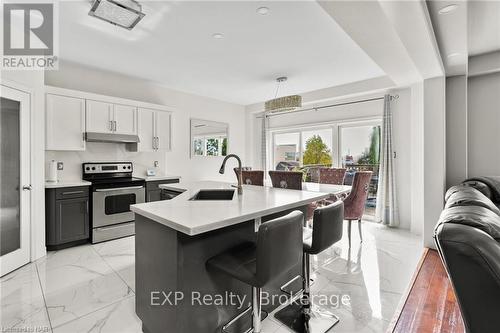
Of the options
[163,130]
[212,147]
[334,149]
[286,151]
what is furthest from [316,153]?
[163,130]

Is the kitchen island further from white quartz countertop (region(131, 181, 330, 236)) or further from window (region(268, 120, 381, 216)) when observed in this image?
window (region(268, 120, 381, 216))

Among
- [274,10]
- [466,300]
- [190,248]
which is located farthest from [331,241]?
[274,10]

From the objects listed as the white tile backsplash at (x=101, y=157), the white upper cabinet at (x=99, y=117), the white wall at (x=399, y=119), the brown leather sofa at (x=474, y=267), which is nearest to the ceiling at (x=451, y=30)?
the white wall at (x=399, y=119)

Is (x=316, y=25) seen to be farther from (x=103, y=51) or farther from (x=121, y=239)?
(x=121, y=239)

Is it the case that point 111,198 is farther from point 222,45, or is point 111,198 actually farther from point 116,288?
point 222,45

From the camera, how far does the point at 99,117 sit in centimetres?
384

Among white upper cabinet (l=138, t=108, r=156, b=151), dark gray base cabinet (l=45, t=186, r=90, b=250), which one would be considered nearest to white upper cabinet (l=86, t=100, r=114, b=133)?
white upper cabinet (l=138, t=108, r=156, b=151)

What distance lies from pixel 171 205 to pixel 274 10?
2.06 meters

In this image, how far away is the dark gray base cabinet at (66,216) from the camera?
3.29m

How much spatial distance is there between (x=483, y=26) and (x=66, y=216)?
219 inches

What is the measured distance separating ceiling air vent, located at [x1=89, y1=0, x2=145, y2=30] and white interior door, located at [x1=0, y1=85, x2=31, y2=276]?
1326 mm

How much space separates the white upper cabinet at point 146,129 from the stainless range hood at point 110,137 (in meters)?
0.15

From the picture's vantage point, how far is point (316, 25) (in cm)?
268

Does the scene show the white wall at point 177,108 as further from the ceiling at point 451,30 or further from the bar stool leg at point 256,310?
the ceiling at point 451,30
